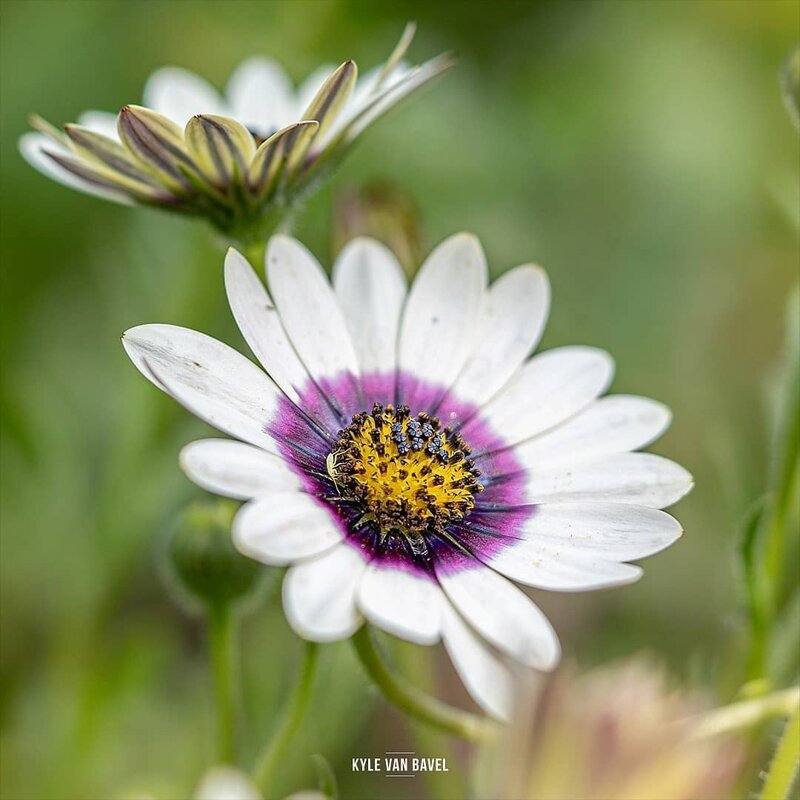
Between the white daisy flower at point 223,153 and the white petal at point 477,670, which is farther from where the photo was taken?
the white daisy flower at point 223,153

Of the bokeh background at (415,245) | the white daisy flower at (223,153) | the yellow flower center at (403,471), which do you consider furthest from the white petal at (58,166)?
the yellow flower center at (403,471)

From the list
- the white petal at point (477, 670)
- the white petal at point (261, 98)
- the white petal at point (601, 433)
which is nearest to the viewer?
the white petal at point (477, 670)

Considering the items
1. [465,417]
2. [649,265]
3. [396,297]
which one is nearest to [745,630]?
[465,417]

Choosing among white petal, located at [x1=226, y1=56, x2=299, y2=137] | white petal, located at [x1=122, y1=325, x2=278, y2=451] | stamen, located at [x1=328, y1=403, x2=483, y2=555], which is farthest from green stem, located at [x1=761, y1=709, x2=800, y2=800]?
white petal, located at [x1=226, y1=56, x2=299, y2=137]

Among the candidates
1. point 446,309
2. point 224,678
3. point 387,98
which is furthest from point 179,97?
point 224,678

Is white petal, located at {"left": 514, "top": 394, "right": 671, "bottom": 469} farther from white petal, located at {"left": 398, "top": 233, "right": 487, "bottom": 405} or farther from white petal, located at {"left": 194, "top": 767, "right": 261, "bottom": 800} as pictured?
white petal, located at {"left": 194, "top": 767, "right": 261, "bottom": 800}

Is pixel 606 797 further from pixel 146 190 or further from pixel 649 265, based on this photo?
pixel 649 265

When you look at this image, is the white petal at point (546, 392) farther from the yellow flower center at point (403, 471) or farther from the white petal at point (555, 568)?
the white petal at point (555, 568)
